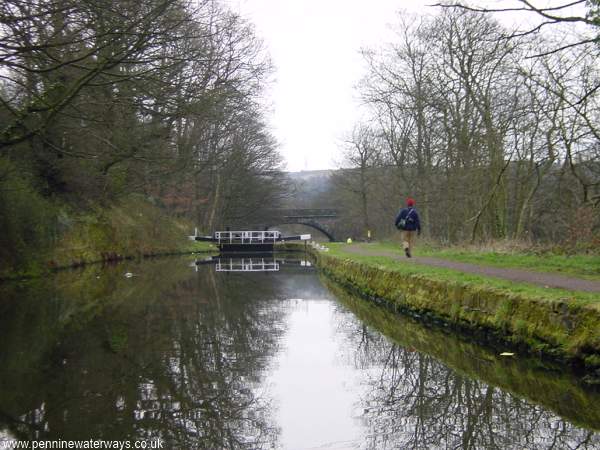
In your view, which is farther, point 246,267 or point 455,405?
point 246,267

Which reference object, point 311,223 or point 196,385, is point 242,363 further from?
point 311,223

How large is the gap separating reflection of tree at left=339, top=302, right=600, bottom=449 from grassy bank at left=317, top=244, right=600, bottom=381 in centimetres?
109

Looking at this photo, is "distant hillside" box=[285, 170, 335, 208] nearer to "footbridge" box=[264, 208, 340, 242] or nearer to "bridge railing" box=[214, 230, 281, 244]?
"footbridge" box=[264, 208, 340, 242]

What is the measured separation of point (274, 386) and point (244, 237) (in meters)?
39.3

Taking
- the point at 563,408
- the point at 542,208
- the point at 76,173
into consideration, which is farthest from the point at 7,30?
the point at 542,208

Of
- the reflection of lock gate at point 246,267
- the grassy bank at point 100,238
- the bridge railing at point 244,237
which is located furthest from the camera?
the bridge railing at point 244,237

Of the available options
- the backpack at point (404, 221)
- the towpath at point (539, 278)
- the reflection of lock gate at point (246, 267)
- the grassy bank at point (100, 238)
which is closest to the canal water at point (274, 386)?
the towpath at point (539, 278)

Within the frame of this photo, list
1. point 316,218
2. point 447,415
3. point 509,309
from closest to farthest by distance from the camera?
point 447,415
point 509,309
point 316,218

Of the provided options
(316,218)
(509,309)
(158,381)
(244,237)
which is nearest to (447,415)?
(158,381)

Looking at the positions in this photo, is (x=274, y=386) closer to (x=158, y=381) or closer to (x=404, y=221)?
(x=158, y=381)

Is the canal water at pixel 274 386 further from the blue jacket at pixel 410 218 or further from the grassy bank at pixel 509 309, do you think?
the blue jacket at pixel 410 218

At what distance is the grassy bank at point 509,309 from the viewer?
6102 millimetres

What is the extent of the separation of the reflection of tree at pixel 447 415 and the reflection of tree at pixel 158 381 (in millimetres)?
993

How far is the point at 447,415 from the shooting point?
4992 mm
